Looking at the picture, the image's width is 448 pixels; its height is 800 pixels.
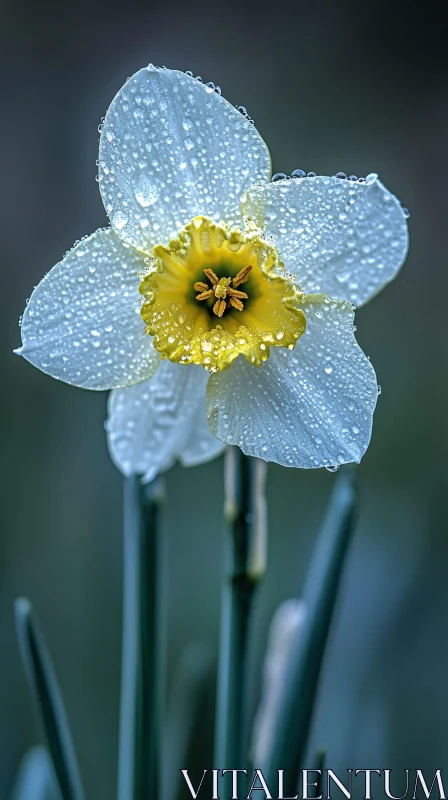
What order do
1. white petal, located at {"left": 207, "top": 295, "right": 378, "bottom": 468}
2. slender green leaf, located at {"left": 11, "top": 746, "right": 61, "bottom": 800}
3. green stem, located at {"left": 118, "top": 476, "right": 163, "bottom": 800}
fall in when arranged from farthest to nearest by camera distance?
1. slender green leaf, located at {"left": 11, "top": 746, "right": 61, "bottom": 800}
2. green stem, located at {"left": 118, "top": 476, "right": 163, "bottom": 800}
3. white petal, located at {"left": 207, "top": 295, "right": 378, "bottom": 468}

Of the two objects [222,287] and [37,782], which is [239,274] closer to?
[222,287]

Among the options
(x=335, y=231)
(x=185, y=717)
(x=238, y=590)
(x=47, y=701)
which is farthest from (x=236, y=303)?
(x=185, y=717)

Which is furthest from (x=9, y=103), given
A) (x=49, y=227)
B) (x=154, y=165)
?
(x=154, y=165)

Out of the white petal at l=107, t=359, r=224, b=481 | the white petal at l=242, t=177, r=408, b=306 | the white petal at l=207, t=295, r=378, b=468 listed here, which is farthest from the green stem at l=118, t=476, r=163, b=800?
the white petal at l=242, t=177, r=408, b=306

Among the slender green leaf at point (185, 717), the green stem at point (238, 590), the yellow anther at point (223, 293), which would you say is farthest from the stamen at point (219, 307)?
the slender green leaf at point (185, 717)

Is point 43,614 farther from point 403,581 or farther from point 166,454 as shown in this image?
point 166,454

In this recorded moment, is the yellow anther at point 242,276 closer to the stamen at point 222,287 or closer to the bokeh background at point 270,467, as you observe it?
the stamen at point 222,287

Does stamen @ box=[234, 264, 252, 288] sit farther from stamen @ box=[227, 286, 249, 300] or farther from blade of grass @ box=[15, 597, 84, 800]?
blade of grass @ box=[15, 597, 84, 800]
